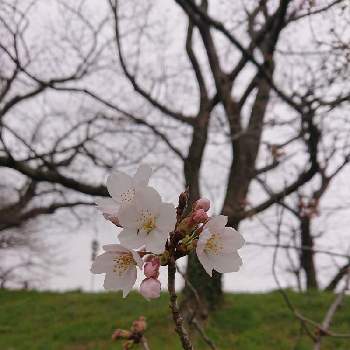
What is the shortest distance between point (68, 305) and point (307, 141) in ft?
16.5

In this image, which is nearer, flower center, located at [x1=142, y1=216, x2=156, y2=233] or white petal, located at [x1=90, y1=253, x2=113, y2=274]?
flower center, located at [x1=142, y1=216, x2=156, y2=233]

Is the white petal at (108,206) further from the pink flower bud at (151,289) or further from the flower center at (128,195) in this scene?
the pink flower bud at (151,289)

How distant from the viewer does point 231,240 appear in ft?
3.54

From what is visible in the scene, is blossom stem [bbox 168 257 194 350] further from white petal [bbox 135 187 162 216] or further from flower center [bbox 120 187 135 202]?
flower center [bbox 120 187 135 202]

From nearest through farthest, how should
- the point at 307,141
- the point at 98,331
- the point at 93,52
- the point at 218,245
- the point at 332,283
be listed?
the point at 218,245 < the point at 307,141 < the point at 98,331 < the point at 93,52 < the point at 332,283

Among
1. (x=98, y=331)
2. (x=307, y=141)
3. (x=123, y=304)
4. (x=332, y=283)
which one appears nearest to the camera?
(x=307, y=141)

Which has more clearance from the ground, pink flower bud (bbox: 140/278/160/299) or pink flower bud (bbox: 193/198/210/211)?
pink flower bud (bbox: 193/198/210/211)

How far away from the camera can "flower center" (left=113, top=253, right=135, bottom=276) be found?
1.06m

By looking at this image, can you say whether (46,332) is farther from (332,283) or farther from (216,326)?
(332,283)

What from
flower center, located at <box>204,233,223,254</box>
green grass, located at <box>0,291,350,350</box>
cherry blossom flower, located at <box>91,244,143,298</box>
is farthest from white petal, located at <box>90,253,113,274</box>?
green grass, located at <box>0,291,350,350</box>

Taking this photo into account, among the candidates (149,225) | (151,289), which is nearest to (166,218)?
(149,225)

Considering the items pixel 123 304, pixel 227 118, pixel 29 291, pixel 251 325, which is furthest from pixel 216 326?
pixel 29 291

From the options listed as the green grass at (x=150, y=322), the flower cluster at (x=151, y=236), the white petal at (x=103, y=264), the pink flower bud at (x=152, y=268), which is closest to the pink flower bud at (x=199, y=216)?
the flower cluster at (x=151, y=236)

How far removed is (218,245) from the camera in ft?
3.44
